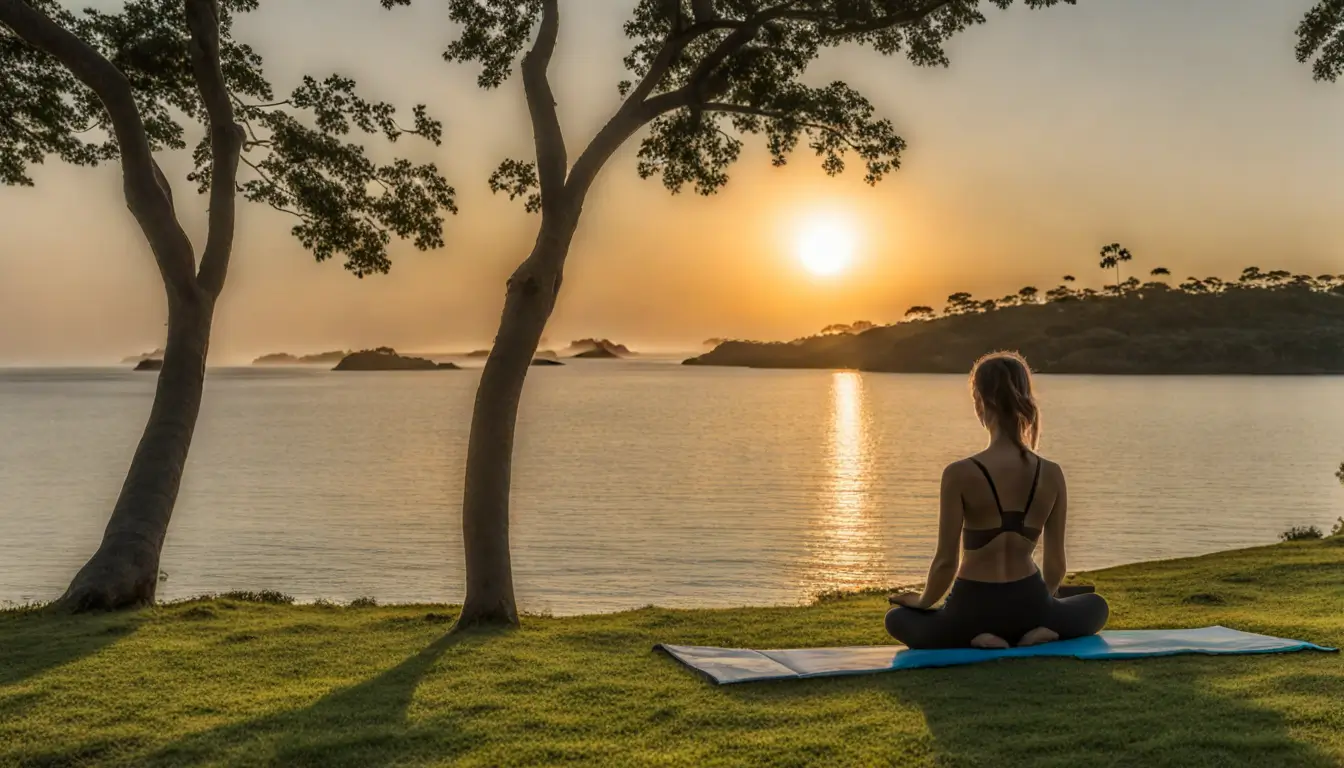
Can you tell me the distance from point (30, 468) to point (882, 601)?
150ft

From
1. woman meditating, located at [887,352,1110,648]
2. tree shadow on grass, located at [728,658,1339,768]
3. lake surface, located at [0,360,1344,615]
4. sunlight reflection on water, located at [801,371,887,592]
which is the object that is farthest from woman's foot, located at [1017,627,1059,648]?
sunlight reflection on water, located at [801,371,887,592]

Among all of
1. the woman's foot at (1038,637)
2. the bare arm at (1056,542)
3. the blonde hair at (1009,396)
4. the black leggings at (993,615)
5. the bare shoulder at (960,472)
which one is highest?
the blonde hair at (1009,396)

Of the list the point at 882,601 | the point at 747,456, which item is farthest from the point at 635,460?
the point at 882,601

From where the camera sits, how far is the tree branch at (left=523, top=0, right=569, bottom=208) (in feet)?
36.3

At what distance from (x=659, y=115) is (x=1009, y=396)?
6969 millimetres

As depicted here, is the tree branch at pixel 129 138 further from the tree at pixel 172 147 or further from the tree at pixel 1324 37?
the tree at pixel 1324 37

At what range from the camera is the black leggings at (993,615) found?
24.3 ft

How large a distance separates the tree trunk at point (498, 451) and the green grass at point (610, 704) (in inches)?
31.3

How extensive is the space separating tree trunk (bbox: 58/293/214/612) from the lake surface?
6.45 m

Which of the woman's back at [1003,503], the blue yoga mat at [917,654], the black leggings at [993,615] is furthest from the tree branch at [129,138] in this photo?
the woman's back at [1003,503]

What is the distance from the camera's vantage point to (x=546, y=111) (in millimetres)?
11211

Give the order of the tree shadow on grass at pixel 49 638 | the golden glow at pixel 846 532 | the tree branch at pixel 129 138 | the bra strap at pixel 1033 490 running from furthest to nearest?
the golden glow at pixel 846 532
the tree branch at pixel 129 138
the tree shadow on grass at pixel 49 638
the bra strap at pixel 1033 490

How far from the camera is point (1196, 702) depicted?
626 centimetres

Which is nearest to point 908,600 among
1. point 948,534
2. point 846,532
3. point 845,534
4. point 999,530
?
point 948,534
